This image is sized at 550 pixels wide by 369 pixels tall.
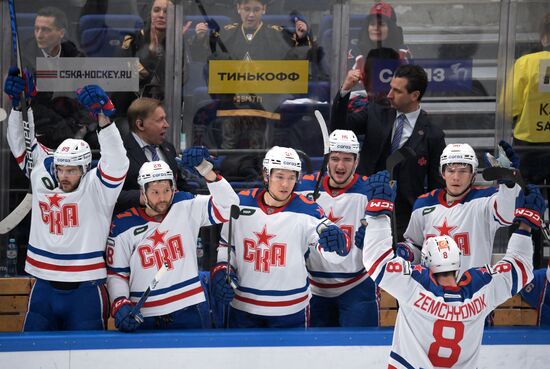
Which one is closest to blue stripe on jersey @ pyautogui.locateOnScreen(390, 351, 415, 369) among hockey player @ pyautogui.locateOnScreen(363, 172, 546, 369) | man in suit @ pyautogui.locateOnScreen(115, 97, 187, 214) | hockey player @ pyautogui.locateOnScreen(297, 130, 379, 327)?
hockey player @ pyautogui.locateOnScreen(363, 172, 546, 369)

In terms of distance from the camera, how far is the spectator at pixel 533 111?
6.32 metres

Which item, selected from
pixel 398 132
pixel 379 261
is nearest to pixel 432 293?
pixel 379 261

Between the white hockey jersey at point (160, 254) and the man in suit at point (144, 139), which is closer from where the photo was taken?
Result: the white hockey jersey at point (160, 254)

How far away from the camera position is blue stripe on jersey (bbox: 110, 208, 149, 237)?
5.06 m

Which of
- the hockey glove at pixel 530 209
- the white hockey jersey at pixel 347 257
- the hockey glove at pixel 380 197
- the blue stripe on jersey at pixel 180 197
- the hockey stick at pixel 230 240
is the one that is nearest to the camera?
the hockey glove at pixel 380 197

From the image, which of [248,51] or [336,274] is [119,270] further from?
[248,51]

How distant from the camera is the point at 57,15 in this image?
6.21 meters

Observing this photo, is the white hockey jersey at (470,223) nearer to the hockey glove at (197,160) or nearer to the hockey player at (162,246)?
the hockey player at (162,246)

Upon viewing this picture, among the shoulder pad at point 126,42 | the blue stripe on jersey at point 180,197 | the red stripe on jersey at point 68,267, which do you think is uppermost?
the shoulder pad at point 126,42

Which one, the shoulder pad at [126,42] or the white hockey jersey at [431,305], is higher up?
the shoulder pad at [126,42]

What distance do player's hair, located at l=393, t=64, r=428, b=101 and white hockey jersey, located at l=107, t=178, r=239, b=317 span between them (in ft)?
4.55

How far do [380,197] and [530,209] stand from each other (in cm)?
77

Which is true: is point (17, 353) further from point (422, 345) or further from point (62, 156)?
point (422, 345)

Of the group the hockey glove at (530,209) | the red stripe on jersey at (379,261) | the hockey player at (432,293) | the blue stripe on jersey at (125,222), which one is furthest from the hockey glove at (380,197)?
the blue stripe on jersey at (125,222)
